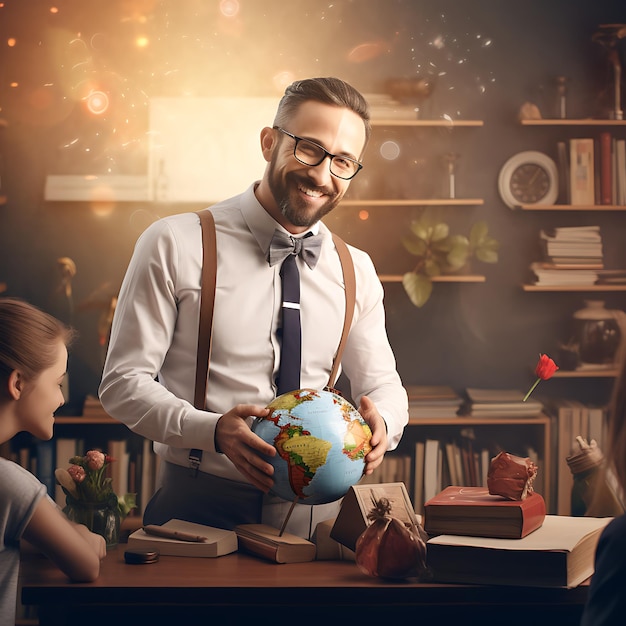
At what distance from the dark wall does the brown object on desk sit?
2601mm

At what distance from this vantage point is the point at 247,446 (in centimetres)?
152

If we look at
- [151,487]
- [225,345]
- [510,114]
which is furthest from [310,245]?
[510,114]

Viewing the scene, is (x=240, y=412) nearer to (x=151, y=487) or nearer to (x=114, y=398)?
(x=114, y=398)

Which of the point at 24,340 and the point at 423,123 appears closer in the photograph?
the point at 24,340

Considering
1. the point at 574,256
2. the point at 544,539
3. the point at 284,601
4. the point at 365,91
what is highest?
the point at 365,91

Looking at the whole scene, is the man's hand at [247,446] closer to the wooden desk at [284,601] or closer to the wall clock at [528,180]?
the wooden desk at [284,601]

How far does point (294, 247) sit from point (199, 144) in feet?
7.01

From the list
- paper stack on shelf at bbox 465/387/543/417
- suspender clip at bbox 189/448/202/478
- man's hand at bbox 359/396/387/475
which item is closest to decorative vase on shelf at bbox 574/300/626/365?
paper stack on shelf at bbox 465/387/543/417

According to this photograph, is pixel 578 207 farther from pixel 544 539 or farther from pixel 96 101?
pixel 544 539

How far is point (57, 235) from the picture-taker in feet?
13.2

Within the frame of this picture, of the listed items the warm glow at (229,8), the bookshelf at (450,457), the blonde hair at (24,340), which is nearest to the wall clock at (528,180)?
the bookshelf at (450,457)

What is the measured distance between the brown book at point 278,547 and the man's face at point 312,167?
74 centimetres

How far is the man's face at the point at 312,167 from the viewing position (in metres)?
1.86

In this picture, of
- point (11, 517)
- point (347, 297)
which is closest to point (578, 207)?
point (347, 297)
